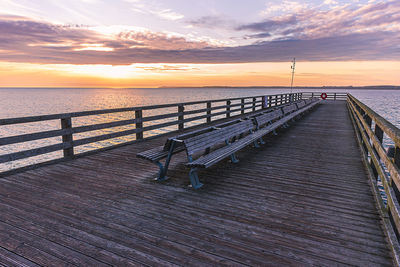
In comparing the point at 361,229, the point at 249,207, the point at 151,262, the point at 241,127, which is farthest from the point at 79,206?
the point at 241,127

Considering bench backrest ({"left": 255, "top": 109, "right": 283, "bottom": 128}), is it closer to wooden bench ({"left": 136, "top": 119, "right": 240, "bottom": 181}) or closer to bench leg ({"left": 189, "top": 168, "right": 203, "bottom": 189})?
wooden bench ({"left": 136, "top": 119, "right": 240, "bottom": 181})

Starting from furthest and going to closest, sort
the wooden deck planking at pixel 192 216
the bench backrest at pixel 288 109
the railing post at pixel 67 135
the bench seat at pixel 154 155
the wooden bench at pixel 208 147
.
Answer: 1. the bench backrest at pixel 288 109
2. the railing post at pixel 67 135
3. the bench seat at pixel 154 155
4. the wooden bench at pixel 208 147
5. the wooden deck planking at pixel 192 216

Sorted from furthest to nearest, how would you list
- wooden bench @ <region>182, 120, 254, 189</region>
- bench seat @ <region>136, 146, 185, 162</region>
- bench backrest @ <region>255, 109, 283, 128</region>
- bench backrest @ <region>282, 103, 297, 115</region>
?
bench backrest @ <region>282, 103, 297, 115</region> < bench backrest @ <region>255, 109, 283, 128</region> < bench seat @ <region>136, 146, 185, 162</region> < wooden bench @ <region>182, 120, 254, 189</region>

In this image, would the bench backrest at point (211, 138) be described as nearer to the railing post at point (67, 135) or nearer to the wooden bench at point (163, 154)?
the wooden bench at point (163, 154)

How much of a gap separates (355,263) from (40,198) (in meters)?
4.31

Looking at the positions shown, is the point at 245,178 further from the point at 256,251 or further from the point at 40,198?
the point at 40,198

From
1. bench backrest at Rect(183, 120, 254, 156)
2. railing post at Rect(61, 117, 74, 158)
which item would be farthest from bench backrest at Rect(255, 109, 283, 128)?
railing post at Rect(61, 117, 74, 158)

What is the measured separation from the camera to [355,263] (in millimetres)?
2463

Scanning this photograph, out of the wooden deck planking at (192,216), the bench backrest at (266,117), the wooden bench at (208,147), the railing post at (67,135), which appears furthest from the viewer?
the bench backrest at (266,117)

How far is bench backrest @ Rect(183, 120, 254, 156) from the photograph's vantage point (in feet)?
14.3

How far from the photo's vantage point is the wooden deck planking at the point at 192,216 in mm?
2592

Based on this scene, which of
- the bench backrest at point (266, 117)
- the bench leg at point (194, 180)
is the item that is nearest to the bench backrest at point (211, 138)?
the bench leg at point (194, 180)

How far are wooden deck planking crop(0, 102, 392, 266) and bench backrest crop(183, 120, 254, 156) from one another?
62 centimetres

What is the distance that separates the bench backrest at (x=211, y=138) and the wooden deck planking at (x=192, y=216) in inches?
24.3
